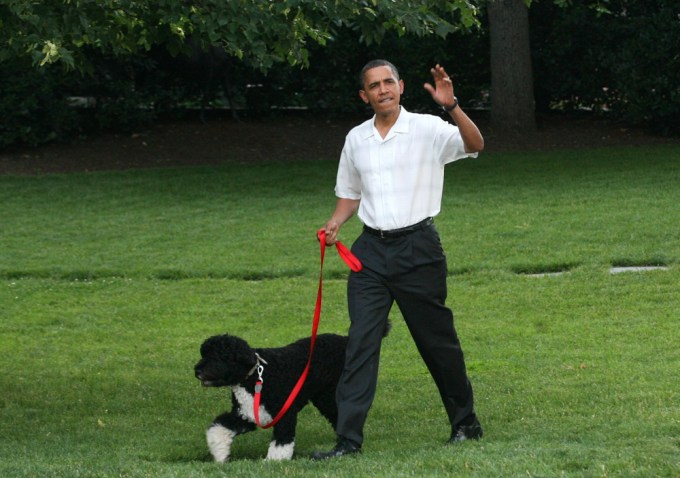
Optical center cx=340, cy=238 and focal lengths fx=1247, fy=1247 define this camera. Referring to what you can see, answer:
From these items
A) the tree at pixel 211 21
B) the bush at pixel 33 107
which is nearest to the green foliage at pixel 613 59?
the bush at pixel 33 107

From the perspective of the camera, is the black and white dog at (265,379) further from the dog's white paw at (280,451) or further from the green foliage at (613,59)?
the green foliage at (613,59)

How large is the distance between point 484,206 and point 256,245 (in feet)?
10.0

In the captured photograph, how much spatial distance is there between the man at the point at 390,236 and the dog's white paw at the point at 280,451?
31cm

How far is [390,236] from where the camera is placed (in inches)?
249

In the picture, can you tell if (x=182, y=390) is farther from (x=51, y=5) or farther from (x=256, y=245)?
(x=256, y=245)

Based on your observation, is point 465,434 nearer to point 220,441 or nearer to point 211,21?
point 220,441

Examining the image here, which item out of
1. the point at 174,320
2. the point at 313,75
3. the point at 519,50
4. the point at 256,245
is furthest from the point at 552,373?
the point at 313,75

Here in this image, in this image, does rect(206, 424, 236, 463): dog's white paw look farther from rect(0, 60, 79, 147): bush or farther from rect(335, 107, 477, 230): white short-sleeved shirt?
rect(0, 60, 79, 147): bush

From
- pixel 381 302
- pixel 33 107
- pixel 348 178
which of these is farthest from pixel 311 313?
pixel 33 107

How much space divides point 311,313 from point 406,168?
4.75m

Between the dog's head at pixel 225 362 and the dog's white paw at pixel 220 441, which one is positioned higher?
the dog's head at pixel 225 362

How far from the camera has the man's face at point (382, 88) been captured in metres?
6.25

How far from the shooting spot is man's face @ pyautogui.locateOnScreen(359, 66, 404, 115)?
20.5 feet

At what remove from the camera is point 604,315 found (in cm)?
1023
